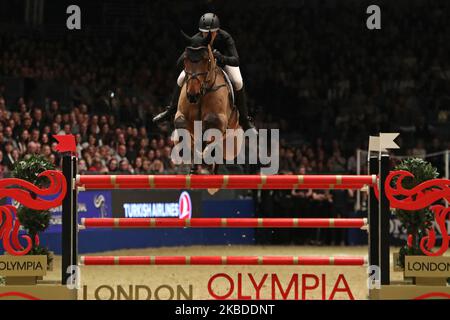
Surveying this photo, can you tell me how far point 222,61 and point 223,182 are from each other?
1.84 m

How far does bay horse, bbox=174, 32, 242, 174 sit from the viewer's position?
7844 millimetres

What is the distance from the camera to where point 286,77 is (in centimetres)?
2248

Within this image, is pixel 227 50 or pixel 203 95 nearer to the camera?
pixel 203 95

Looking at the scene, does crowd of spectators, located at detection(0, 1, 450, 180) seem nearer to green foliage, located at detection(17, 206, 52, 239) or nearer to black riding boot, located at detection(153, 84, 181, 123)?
black riding boot, located at detection(153, 84, 181, 123)

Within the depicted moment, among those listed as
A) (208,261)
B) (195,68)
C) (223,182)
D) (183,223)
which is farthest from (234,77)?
(208,261)

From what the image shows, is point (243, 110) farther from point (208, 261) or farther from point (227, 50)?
point (208, 261)

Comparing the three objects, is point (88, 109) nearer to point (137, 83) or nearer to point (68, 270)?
point (137, 83)

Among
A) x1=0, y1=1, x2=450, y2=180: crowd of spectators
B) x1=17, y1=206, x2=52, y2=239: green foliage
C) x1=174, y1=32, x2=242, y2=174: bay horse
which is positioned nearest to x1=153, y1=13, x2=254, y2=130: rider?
x1=174, y1=32, x2=242, y2=174: bay horse

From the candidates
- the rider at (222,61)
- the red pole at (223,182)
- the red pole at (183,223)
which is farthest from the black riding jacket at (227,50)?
the red pole at (183,223)

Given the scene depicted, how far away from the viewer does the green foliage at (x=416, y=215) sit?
24.2ft

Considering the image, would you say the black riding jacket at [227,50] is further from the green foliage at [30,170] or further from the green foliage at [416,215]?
the green foliage at [416,215]

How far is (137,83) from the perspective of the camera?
20.3 metres

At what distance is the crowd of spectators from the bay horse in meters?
7.08

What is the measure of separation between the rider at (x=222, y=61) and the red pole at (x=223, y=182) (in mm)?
1674
